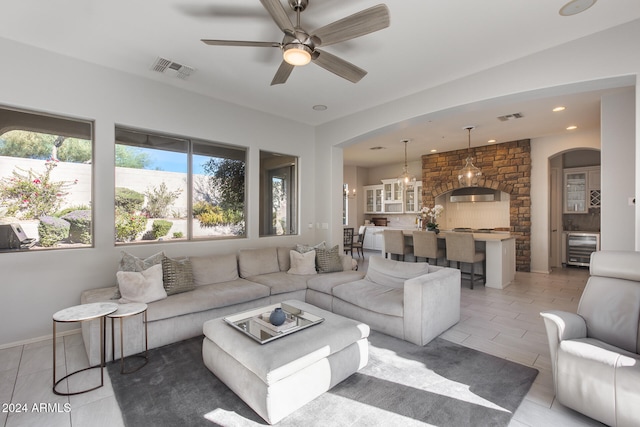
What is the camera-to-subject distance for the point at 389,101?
443cm

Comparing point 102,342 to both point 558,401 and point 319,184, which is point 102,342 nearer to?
point 558,401

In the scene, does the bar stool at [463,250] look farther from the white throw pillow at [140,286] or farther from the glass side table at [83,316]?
the glass side table at [83,316]

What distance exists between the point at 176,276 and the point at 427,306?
8.79 feet

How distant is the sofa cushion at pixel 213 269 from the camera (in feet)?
12.0

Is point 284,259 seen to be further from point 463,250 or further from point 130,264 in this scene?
point 463,250

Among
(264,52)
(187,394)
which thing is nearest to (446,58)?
(264,52)

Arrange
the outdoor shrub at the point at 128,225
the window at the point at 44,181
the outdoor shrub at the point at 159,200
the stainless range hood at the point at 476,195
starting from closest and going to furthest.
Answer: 1. the window at the point at 44,181
2. the outdoor shrub at the point at 128,225
3. the outdoor shrub at the point at 159,200
4. the stainless range hood at the point at 476,195

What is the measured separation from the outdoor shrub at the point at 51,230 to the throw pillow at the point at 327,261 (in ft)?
10.1

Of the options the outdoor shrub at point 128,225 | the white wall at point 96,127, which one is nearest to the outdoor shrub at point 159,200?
the outdoor shrub at point 128,225

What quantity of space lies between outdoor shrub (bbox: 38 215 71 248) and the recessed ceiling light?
5.22 m

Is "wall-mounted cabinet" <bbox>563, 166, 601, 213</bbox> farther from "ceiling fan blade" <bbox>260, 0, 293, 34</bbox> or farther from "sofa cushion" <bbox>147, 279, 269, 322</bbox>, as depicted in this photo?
"ceiling fan blade" <bbox>260, 0, 293, 34</bbox>

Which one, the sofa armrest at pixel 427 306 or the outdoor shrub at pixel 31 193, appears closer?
the sofa armrest at pixel 427 306

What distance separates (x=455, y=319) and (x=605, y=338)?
4.89 feet

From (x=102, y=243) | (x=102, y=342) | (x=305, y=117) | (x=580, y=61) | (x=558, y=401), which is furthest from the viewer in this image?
(x=305, y=117)
